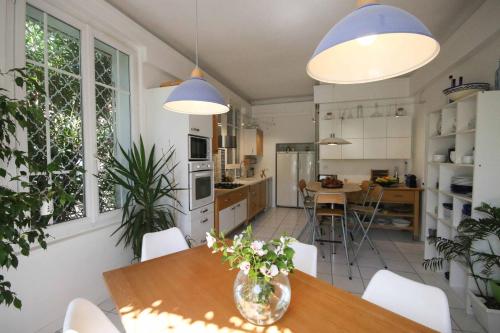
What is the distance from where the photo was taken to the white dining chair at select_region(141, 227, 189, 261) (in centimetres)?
175

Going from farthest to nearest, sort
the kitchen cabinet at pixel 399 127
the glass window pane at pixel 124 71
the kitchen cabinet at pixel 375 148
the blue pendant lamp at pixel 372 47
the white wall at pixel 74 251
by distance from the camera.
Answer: the kitchen cabinet at pixel 375 148, the kitchen cabinet at pixel 399 127, the glass window pane at pixel 124 71, the white wall at pixel 74 251, the blue pendant lamp at pixel 372 47

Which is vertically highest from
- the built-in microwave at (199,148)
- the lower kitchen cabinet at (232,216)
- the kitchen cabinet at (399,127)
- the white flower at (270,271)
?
the kitchen cabinet at (399,127)

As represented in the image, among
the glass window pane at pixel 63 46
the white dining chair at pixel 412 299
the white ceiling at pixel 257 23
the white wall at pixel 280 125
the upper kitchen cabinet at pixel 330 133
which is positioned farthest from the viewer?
the white wall at pixel 280 125

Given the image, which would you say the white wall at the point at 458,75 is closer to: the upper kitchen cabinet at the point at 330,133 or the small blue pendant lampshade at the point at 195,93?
the upper kitchen cabinet at the point at 330,133

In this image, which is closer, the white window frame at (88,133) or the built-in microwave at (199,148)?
the white window frame at (88,133)

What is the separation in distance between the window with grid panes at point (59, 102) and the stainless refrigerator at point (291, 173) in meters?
4.64

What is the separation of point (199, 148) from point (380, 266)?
2.71 meters

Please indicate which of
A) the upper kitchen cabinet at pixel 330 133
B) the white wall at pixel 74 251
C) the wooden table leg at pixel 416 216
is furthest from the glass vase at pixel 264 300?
the upper kitchen cabinet at pixel 330 133

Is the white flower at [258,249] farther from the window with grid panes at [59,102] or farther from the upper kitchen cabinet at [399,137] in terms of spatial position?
the upper kitchen cabinet at [399,137]

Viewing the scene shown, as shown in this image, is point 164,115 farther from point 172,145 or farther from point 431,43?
point 431,43

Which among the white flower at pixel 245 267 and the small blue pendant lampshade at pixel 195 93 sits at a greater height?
the small blue pendant lampshade at pixel 195 93

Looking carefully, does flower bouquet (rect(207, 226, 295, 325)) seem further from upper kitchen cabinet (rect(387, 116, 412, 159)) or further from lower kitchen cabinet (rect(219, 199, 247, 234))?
upper kitchen cabinet (rect(387, 116, 412, 159))

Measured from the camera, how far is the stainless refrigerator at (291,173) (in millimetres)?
5992

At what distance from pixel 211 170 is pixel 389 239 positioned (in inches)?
125
